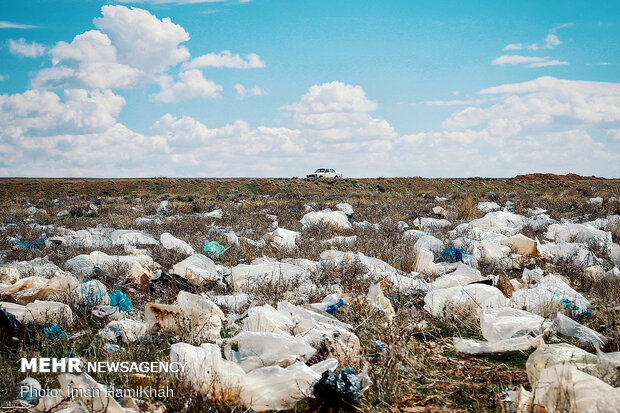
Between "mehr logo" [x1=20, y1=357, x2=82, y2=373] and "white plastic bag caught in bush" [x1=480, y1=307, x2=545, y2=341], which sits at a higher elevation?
"white plastic bag caught in bush" [x1=480, y1=307, x2=545, y2=341]

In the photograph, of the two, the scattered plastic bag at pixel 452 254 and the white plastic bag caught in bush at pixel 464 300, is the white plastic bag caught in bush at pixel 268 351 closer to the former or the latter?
the white plastic bag caught in bush at pixel 464 300

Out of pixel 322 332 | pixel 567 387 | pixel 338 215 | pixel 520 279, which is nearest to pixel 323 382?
pixel 322 332

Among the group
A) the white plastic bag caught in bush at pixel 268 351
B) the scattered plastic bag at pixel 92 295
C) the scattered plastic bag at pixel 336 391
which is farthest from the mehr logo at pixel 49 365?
the scattered plastic bag at pixel 336 391

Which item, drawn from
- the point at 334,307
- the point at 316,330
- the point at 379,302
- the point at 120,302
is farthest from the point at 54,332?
the point at 379,302

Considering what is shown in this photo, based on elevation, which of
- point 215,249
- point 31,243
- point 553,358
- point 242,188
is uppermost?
point 242,188

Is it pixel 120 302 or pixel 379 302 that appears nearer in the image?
pixel 379 302

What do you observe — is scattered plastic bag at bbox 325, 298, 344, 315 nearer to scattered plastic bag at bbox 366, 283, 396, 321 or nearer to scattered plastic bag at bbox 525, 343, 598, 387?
scattered plastic bag at bbox 366, 283, 396, 321

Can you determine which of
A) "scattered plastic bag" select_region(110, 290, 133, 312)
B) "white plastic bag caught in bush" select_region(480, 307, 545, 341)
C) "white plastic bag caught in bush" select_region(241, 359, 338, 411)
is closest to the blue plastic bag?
"scattered plastic bag" select_region(110, 290, 133, 312)

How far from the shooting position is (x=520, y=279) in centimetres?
377

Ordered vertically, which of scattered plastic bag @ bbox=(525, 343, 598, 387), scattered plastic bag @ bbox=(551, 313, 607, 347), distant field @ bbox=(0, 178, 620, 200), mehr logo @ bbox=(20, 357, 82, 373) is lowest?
mehr logo @ bbox=(20, 357, 82, 373)

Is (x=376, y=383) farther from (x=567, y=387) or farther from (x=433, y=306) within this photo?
(x=433, y=306)

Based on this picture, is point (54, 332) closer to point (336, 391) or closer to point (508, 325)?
point (336, 391)

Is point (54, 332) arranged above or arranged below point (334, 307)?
below

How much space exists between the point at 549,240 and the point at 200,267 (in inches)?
187
